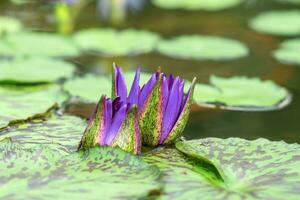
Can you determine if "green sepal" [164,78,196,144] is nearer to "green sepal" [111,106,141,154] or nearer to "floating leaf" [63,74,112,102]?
"green sepal" [111,106,141,154]

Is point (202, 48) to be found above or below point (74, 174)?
above

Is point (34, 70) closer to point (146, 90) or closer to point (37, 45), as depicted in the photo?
point (37, 45)

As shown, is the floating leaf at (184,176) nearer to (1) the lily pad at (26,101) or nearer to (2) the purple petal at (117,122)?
(2) the purple petal at (117,122)

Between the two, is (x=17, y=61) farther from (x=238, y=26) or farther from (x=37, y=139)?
(x=238, y=26)

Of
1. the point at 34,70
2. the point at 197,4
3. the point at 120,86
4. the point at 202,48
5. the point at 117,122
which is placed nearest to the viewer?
the point at 117,122

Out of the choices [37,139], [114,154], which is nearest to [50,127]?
[37,139]

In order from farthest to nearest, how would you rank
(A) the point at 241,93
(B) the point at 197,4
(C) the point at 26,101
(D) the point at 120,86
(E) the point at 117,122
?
(B) the point at 197,4
(A) the point at 241,93
(C) the point at 26,101
(D) the point at 120,86
(E) the point at 117,122

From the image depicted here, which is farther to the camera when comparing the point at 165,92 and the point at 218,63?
the point at 218,63

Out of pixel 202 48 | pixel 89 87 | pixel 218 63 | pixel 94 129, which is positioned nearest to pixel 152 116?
pixel 94 129
